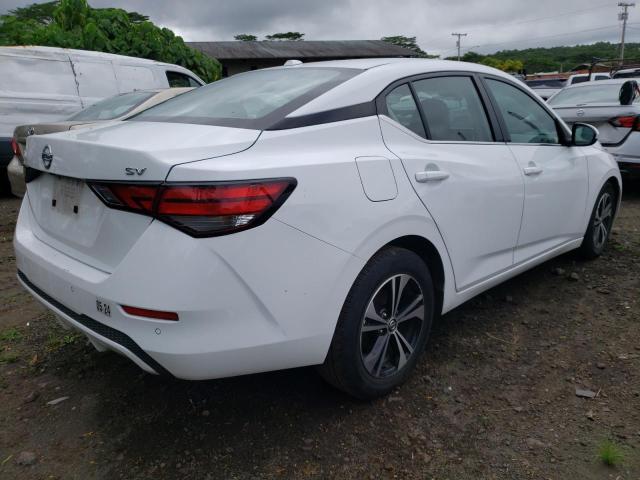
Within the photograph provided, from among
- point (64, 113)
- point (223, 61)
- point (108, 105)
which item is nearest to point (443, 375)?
point (108, 105)

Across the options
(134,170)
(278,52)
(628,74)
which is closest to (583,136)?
(134,170)

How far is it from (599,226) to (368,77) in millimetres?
2832

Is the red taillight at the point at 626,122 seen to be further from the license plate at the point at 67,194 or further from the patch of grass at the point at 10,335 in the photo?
the patch of grass at the point at 10,335

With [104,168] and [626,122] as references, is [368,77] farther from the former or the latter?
[626,122]

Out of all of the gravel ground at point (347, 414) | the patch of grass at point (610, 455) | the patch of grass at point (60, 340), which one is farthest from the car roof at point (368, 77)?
the patch of grass at point (60, 340)

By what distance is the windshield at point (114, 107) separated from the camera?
236 inches

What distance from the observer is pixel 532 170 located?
326 centimetres

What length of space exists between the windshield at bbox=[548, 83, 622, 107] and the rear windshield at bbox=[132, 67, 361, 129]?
19.6ft

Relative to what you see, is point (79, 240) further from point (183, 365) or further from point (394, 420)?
point (394, 420)

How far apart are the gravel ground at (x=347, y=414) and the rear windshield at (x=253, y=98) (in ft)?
4.28

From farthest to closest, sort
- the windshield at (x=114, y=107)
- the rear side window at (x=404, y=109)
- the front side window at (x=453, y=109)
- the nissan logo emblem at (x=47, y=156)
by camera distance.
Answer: the windshield at (x=114, y=107)
the front side window at (x=453, y=109)
the rear side window at (x=404, y=109)
the nissan logo emblem at (x=47, y=156)

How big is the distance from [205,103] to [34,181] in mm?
874

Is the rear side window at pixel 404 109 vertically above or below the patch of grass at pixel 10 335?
above

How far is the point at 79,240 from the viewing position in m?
2.18
